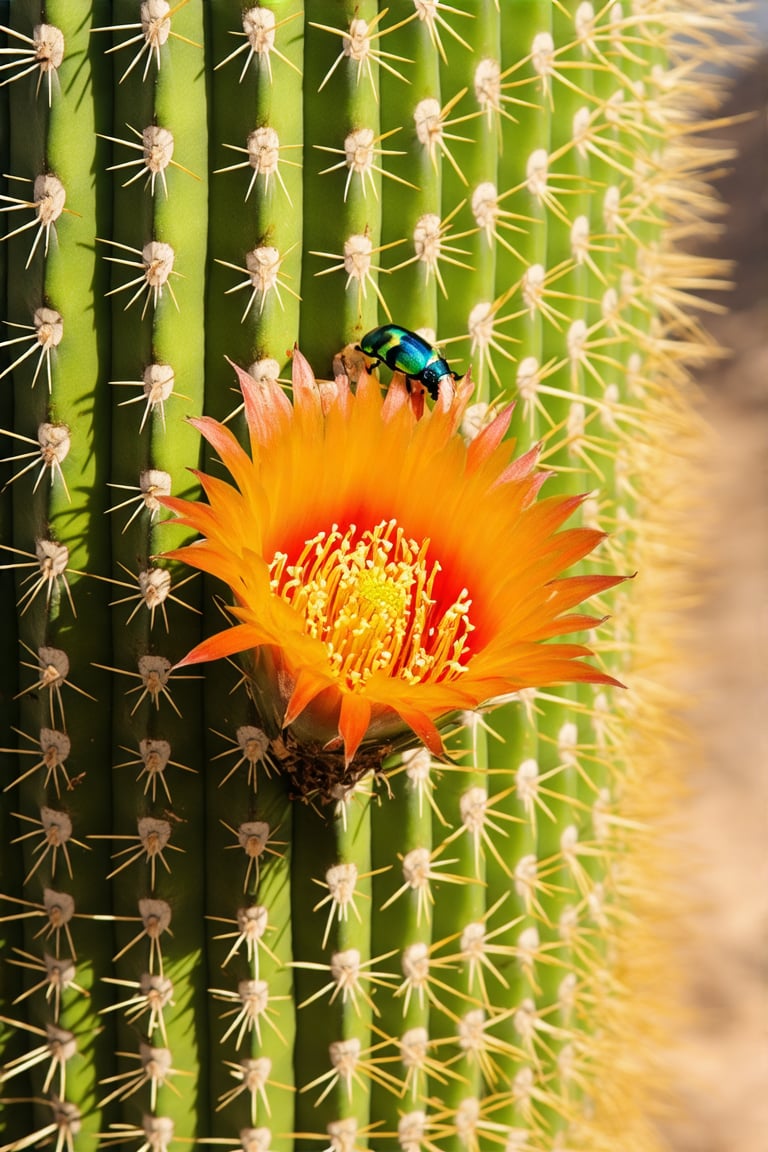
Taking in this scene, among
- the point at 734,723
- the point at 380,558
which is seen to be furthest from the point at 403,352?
the point at 734,723

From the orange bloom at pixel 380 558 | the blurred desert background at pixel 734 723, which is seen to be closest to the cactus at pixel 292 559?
the orange bloom at pixel 380 558

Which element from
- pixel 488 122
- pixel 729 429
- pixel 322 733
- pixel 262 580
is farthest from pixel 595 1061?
pixel 729 429

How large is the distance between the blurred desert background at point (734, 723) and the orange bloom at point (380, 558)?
814 millimetres

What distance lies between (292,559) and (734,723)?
2171 mm

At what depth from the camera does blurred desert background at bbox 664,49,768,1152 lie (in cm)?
209

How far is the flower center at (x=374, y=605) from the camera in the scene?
87cm

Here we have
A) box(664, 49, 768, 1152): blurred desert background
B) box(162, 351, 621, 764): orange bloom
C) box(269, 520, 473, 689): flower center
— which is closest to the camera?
box(162, 351, 621, 764): orange bloom

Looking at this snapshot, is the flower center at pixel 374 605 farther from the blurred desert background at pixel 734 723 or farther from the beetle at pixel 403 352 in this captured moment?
the blurred desert background at pixel 734 723

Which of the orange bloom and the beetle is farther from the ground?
the beetle

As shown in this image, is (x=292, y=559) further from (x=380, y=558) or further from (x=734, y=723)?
(x=734, y=723)

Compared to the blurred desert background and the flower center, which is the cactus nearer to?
the flower center

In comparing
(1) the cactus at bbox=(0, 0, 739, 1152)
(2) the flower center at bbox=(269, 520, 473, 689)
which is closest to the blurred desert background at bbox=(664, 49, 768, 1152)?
(1) the cactus at bbox=(0, 0, 739, 1152)

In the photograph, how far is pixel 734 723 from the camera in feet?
9.37

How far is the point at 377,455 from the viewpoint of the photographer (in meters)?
0.90
